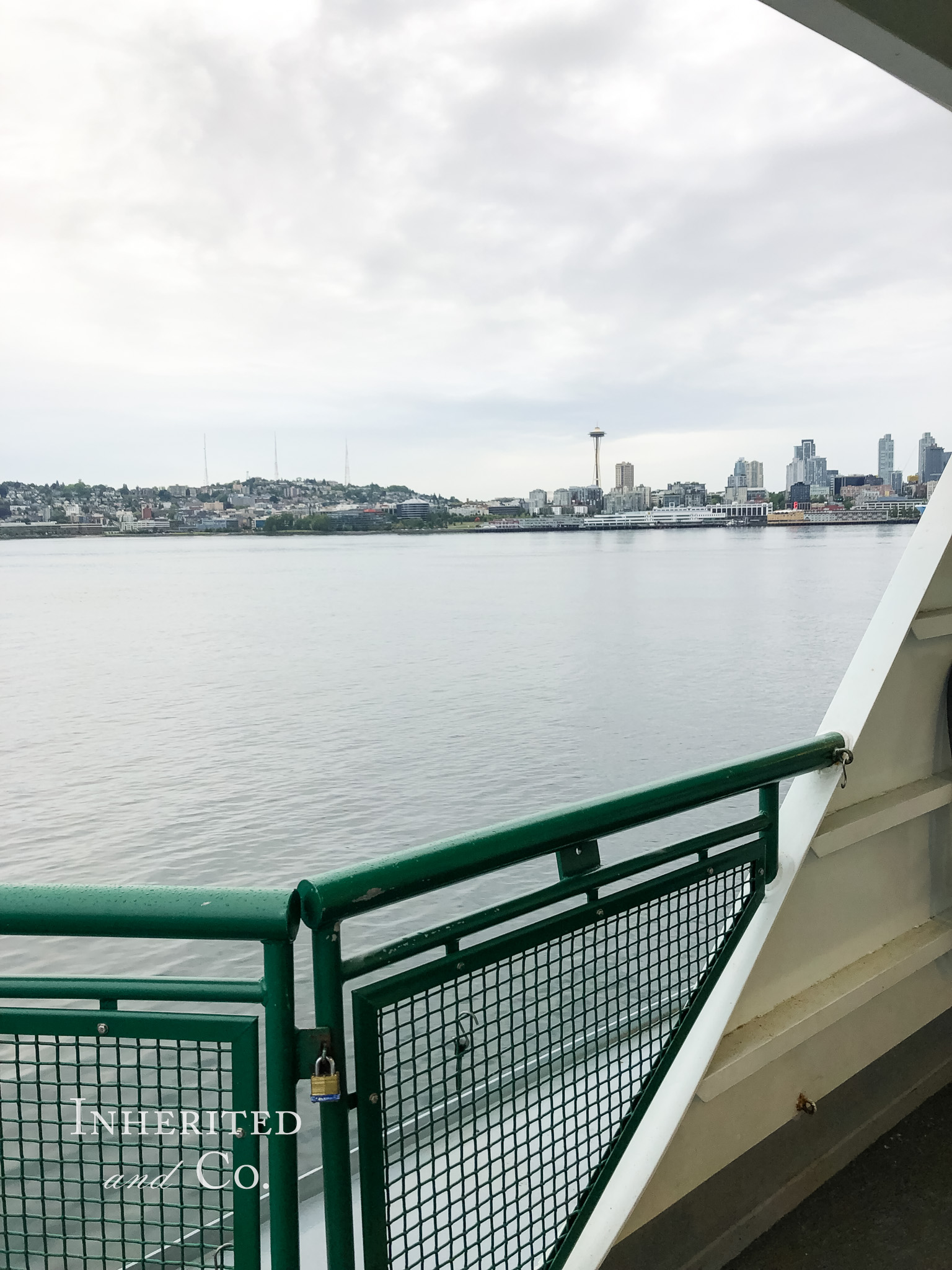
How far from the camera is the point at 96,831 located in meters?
18.2

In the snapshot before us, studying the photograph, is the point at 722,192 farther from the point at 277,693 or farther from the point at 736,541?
the point at 277,693

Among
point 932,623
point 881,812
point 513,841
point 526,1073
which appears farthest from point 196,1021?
point 932,623

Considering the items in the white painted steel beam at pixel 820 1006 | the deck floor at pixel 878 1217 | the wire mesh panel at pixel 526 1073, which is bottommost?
the deck floor at pixel 878 1217

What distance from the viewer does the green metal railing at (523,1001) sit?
42.9 inches

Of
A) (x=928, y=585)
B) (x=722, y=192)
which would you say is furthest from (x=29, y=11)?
(x=928, y=585)

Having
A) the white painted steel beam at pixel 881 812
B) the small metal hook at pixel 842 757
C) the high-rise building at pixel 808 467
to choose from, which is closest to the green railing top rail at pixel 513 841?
the small metal hook at pixel 842 757

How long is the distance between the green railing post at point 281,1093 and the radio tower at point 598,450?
110m

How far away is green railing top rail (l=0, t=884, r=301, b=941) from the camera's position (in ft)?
3.23

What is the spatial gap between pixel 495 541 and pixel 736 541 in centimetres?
3026

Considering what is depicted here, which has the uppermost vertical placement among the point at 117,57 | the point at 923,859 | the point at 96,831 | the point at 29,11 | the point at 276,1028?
the point at 29,11

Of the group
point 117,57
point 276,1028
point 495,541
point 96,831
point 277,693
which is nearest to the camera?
point 276,1028

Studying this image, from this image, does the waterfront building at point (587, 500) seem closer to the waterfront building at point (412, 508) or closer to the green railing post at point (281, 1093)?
the waterfront building at point (412, 508)

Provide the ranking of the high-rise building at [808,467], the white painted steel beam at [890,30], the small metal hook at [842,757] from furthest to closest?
the high-rise building at [808,467]
the small metal hook at [842,757]
the white painted steel beam at [890,30]

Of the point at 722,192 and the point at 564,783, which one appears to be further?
the point at 722,192
